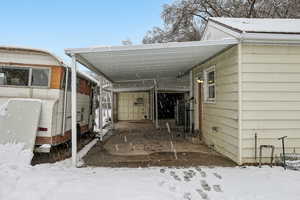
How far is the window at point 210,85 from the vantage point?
661 cm

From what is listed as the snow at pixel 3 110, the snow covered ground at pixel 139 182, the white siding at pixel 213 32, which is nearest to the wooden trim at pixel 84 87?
the snow at pixel 3 110

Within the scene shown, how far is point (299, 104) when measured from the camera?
485 centimetres

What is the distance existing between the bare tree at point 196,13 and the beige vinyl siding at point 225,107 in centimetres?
1312

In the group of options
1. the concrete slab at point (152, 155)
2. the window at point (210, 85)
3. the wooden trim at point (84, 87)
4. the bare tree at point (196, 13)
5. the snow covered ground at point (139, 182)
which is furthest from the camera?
the bare tree at point (196, 13)

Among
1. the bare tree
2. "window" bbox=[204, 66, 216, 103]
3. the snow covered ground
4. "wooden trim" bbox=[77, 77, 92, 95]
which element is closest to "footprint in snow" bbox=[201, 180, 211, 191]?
the snow covered ground

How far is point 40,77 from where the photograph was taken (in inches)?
214

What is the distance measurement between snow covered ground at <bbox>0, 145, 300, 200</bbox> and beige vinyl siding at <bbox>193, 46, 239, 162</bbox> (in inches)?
34.6

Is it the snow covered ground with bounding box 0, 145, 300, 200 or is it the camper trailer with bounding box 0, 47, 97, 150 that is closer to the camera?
the snow covered ground with bounding box 0, 145, 300, 200

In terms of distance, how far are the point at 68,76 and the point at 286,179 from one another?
5.31m

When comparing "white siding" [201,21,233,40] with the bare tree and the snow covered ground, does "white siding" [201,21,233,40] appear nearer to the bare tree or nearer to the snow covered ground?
the snow covered ground

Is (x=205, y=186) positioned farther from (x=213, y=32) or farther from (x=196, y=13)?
(x=196, y=13)

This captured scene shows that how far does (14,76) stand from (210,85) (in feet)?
17.3

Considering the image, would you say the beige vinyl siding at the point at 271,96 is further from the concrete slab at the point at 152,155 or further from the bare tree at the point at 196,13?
the bare tree at the point at 196,13

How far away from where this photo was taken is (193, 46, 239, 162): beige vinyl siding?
501 cm
